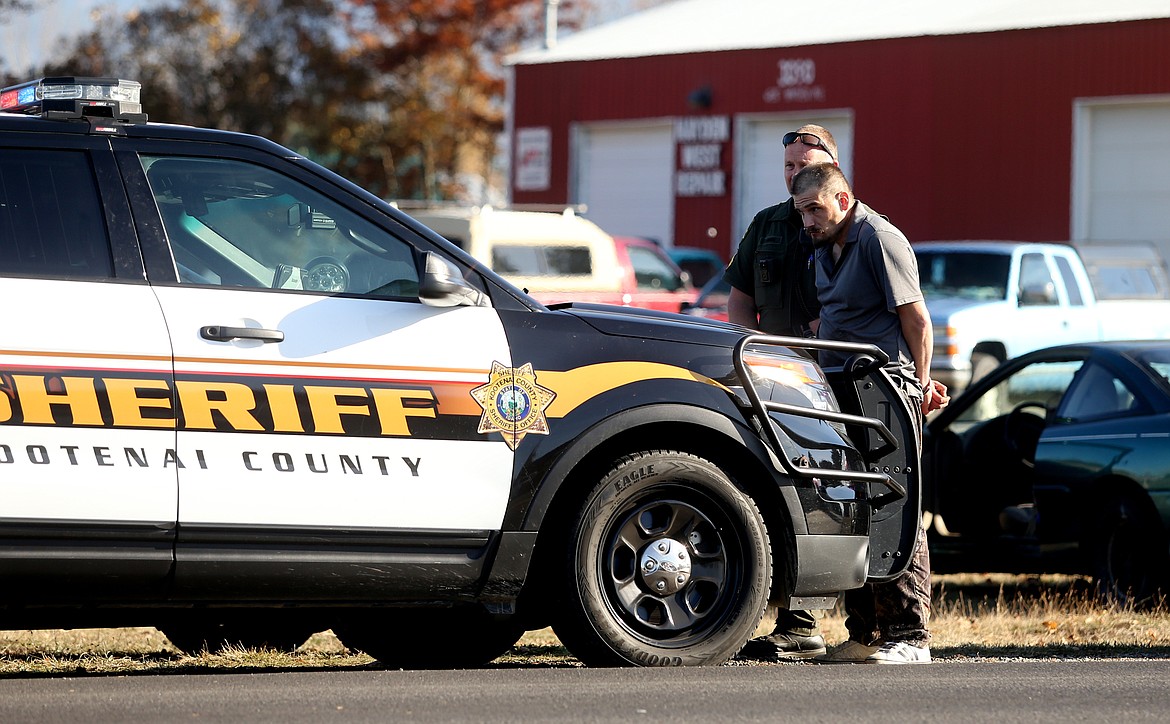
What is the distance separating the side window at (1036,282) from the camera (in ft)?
53.7

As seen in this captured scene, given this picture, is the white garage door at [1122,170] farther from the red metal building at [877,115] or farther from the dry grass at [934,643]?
the dry grass at [934,643]

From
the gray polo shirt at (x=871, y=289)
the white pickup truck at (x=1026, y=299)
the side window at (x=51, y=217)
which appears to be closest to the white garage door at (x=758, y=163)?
the white pickup truck at (x=1026, y=299)

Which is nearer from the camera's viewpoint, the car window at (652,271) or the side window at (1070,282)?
the side window at (1070,282)

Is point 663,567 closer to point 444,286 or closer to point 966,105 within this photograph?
point 444,286

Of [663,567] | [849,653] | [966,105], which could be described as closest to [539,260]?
[849,653]

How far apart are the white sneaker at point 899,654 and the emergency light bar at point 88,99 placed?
3270 millimetres

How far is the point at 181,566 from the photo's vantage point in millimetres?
5117

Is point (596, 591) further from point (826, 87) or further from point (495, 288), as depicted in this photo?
point (826, 87)

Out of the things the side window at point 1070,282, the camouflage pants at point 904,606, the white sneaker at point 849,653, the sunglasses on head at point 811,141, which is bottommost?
the white sneaker at point 849,653

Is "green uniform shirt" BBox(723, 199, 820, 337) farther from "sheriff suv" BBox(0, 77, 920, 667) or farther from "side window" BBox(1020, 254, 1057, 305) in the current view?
"side window" BBox(1020, 254, 1057, 305)

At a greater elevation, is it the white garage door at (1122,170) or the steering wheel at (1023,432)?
the white garage door at (1122,170)

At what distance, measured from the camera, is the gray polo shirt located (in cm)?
644

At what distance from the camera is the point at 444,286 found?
5.30 metres

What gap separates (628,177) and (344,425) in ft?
87.7
